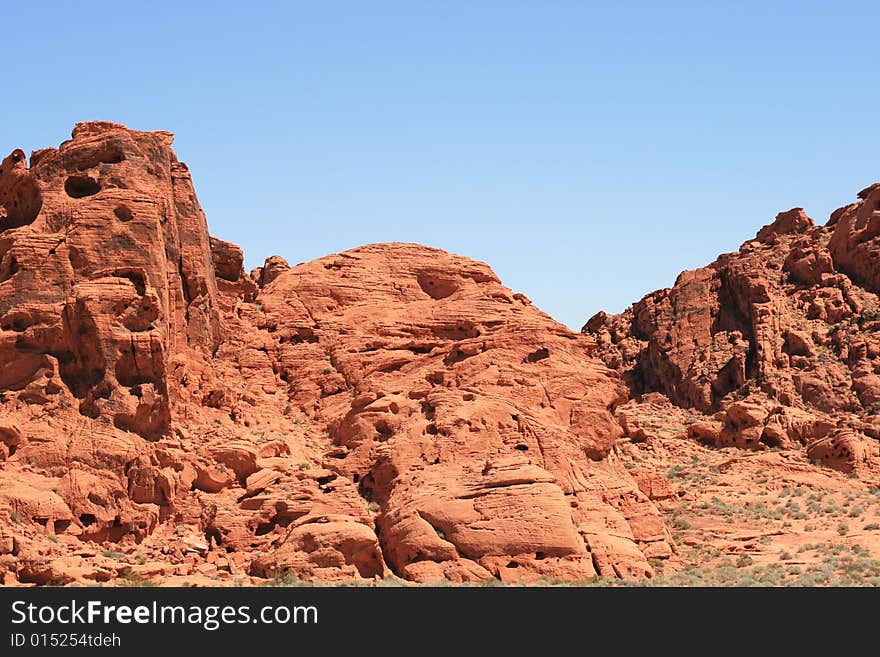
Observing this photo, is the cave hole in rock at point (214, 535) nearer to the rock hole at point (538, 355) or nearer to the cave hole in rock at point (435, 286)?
the rock hole at point (538, 355)

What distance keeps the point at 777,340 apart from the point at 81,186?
39.4 m

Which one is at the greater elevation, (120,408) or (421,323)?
(421,323)

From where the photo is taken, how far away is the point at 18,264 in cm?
4175

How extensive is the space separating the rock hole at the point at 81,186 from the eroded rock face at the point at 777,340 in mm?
32595

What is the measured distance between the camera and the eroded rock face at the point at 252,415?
126ft

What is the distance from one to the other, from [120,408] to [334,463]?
676cm

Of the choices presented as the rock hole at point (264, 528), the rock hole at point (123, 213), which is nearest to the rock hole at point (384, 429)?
the rock hole at point (264, 528)

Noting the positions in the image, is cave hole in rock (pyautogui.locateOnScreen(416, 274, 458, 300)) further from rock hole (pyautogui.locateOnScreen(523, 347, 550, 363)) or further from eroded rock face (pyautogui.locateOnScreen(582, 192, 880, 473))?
eroded rock face (pyautogui.locateOnScreen(582, 192, 880, 473))

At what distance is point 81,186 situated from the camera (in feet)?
144

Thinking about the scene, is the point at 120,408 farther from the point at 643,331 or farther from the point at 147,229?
the point at 643,331

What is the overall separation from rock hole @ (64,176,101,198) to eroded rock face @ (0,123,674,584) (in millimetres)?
61

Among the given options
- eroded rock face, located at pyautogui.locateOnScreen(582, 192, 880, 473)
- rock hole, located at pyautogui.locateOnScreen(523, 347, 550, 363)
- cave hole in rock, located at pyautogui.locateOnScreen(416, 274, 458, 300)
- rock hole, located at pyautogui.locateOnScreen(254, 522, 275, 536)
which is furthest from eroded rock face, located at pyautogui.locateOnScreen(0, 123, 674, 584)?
eroded rock face, located at pyautogui.locateOnScreen(582, 192, 880, 473)

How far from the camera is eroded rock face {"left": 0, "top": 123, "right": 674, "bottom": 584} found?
126ft
